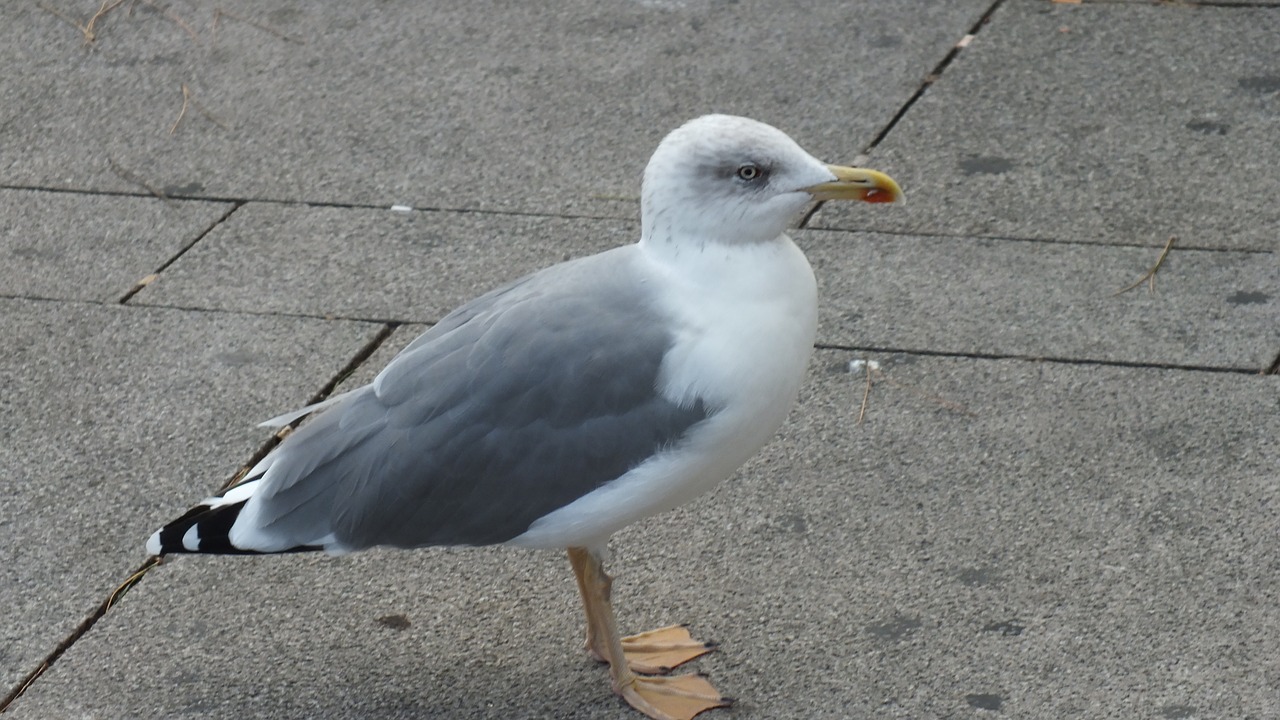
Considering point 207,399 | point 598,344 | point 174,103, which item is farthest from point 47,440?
point 174,103

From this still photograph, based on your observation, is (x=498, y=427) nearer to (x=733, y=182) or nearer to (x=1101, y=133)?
(x=733, y=182)

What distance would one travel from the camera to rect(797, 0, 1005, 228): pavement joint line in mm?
5867

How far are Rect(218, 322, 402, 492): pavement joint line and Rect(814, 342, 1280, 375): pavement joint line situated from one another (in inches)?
55.5

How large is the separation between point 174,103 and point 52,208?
100cm

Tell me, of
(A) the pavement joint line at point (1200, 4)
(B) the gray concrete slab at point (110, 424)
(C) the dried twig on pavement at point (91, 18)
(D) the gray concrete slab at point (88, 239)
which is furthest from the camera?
(C) the dried twig on pavement at point (91, 18)

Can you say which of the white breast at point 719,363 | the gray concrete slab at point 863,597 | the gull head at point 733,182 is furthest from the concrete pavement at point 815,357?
the gull head at point 733,182

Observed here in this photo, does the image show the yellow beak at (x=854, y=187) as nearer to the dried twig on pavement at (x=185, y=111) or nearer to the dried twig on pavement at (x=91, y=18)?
the dried twig on pavement at (x=185, y=111)

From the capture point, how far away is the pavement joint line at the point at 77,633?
3.70 m

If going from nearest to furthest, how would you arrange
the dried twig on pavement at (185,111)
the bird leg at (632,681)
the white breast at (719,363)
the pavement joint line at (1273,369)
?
the white breast at (719,363) → the bird leg at (632,681) → the pavement joint line at (1273,369) → the dried twig on pavement at (185,111)

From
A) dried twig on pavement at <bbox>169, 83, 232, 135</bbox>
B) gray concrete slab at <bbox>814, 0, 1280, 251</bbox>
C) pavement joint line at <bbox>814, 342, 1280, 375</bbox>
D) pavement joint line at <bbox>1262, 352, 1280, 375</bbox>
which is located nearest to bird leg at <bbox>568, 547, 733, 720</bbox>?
pavement joint line at <bbox>814, 342, 1280, 375</bbox>

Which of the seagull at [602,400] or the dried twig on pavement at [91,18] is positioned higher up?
the seagull at [602,400]

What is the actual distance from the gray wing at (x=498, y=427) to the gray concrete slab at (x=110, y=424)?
831 mm

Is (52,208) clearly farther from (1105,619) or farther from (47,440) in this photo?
(1105,619)

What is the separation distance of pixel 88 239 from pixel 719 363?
3.39 metres
